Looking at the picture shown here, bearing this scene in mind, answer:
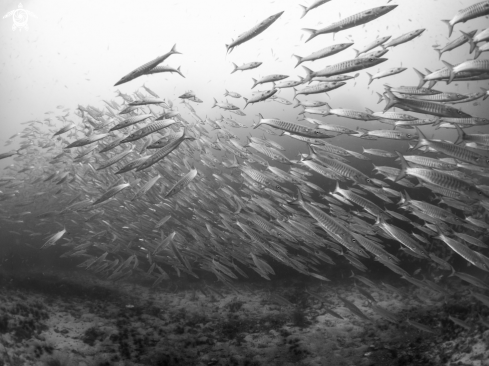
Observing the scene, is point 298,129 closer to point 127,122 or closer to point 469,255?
point 127,122

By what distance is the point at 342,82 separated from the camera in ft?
13.5

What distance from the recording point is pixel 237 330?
5.42 m

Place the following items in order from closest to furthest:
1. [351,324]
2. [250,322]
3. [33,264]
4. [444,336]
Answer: [444,336], [351,324], [250,322], [33,264]

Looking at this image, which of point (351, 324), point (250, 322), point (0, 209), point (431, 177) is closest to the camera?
point (431, 177)

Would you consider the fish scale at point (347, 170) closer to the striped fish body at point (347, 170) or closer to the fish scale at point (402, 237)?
the striped fish body at point (347, 170)

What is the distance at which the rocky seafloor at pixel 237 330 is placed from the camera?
435 cm

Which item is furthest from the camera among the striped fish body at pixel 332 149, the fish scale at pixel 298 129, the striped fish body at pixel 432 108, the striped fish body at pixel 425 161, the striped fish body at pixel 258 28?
the striped fish body at pixel 332 149

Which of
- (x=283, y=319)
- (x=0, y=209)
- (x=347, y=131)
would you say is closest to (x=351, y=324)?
(x=283, y=319)

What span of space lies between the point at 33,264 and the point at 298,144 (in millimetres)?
15238

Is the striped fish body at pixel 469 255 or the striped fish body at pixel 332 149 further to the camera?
the striped fish body at pixel 332 149

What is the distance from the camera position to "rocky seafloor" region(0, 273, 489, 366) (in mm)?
4348

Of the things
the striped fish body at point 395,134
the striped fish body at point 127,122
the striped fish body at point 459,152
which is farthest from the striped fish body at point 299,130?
the striped fish body at point 127,122

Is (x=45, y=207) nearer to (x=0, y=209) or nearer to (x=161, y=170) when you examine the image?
(x=0, y=209)

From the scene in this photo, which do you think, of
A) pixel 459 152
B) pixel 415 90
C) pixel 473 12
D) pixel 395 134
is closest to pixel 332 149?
pixel 395 134
